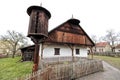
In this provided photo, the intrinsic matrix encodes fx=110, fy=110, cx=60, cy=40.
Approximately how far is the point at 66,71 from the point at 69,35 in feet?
31.9

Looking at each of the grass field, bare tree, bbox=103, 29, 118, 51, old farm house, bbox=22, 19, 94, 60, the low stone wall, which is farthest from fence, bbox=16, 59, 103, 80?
bare tree, bbox=103, 29, 118, 51

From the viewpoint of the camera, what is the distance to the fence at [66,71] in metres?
6.08

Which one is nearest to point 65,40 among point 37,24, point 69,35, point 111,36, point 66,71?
point 69,35

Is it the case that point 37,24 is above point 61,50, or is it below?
above

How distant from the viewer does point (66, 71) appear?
833 cm

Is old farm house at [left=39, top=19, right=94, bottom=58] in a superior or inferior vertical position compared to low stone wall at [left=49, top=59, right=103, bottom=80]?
superior

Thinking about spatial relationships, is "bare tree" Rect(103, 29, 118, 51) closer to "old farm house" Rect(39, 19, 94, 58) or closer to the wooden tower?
"old farm house" Rect(39, 19, 94, 58)

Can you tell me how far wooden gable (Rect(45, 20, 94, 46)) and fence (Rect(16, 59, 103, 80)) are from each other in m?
6.40

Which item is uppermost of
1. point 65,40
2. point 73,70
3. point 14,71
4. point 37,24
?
point 37,24

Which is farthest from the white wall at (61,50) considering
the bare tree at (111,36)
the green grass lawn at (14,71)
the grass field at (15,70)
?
the bare tree at (111,36)

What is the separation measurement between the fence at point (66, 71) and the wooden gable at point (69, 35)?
6.40 metres

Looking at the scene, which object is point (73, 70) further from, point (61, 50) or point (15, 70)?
point (61, 50)

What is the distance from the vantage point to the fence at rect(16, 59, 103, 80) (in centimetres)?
608

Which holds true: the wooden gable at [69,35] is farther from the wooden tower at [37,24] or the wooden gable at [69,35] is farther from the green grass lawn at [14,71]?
the wooden tower at [37,24]
